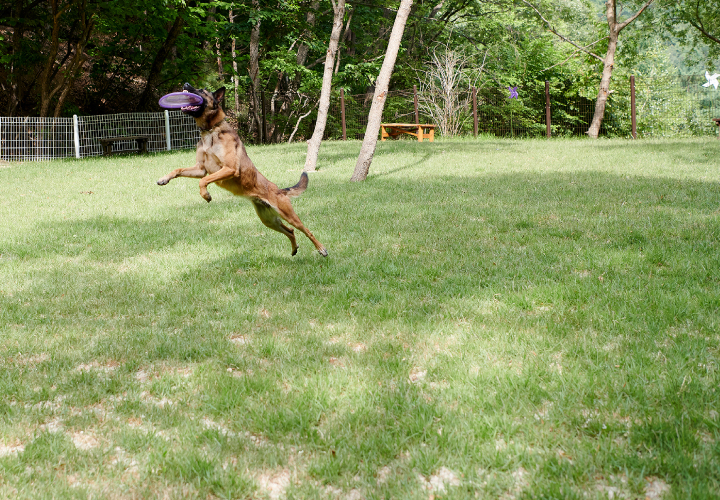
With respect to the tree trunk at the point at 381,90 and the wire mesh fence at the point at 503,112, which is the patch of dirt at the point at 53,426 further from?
the wire mesh fence at the point at 503,112

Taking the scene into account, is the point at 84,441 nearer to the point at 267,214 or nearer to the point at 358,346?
the point at 358,346

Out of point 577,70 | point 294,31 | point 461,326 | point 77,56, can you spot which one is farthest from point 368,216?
point 577,70

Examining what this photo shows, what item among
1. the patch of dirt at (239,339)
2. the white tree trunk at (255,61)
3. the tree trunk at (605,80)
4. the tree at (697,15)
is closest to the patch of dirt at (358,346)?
the patch of dirt at (239,339)

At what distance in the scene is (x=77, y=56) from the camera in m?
19.6

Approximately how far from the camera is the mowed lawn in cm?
258

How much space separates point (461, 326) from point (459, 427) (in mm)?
1443

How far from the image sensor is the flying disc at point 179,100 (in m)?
4.61

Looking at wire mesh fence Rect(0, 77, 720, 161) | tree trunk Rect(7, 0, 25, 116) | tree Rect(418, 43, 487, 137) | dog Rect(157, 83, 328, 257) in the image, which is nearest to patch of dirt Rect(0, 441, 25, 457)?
dog Rect(157, 83, 328, 257)

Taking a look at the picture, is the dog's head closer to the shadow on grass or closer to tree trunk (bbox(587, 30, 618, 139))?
the shadow on grass

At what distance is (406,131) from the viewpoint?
905 inches

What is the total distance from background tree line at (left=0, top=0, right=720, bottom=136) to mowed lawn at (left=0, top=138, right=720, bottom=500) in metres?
13.7

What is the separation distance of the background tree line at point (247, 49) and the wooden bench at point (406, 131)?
145 inches

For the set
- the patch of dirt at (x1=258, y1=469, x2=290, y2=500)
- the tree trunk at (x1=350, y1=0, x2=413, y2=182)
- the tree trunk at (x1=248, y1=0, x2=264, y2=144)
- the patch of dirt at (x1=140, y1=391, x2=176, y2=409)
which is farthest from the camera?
the tree trunk at (x1=248, y1=0, x2=264, y2=144)

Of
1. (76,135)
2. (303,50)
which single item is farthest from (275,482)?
(303,50)
